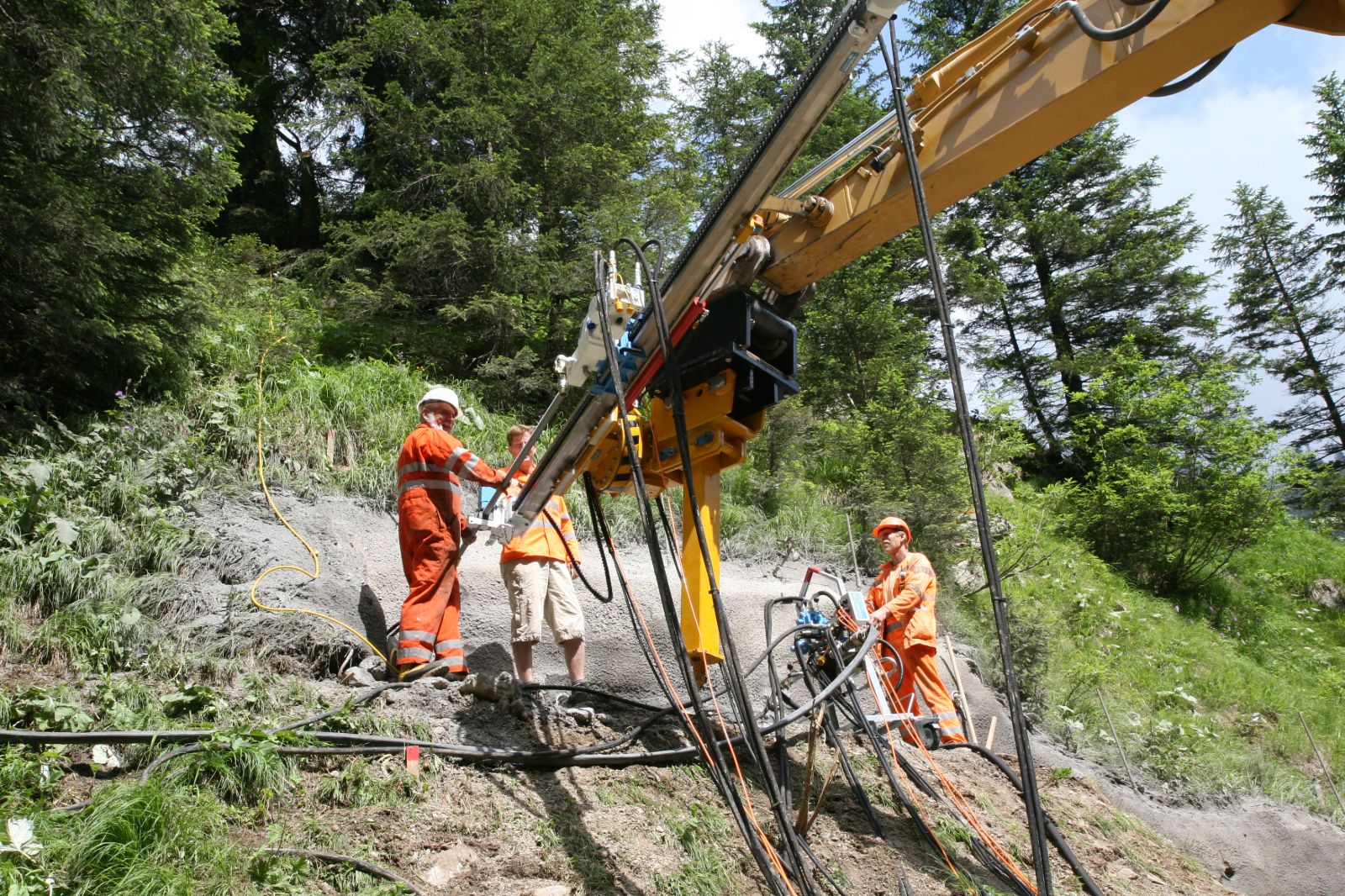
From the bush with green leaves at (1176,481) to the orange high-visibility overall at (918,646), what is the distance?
34.1 ft

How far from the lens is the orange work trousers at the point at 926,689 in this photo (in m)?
6.50

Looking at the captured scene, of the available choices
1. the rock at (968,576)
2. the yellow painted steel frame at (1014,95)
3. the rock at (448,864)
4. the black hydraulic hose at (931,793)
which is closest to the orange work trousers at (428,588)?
the rock at (448,864)

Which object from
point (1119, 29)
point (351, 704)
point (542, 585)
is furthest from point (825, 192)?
point (351, 704)

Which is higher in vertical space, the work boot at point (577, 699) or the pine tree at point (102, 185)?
the pine tree at point (102, 185)

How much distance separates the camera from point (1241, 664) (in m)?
13.1

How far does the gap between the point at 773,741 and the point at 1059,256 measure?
1921 centimetres

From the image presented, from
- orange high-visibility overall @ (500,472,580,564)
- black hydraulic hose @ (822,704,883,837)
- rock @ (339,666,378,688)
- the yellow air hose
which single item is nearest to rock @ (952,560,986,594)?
black hydraulic hose @ (822,704,883,837)

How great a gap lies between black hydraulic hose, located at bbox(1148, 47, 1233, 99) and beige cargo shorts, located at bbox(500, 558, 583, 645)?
4.38 metres

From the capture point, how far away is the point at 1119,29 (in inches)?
129

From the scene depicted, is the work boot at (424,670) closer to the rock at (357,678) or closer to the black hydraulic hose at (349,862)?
the rock at (357,678)

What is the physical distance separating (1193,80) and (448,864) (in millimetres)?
4533

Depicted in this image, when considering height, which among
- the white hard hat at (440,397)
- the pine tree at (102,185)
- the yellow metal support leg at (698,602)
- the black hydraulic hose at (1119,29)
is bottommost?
the yellow metal support leg at (698,602)

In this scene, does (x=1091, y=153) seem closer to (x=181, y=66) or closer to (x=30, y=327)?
(x=181, y=66)

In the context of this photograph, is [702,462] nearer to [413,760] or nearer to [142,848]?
[413,760]
